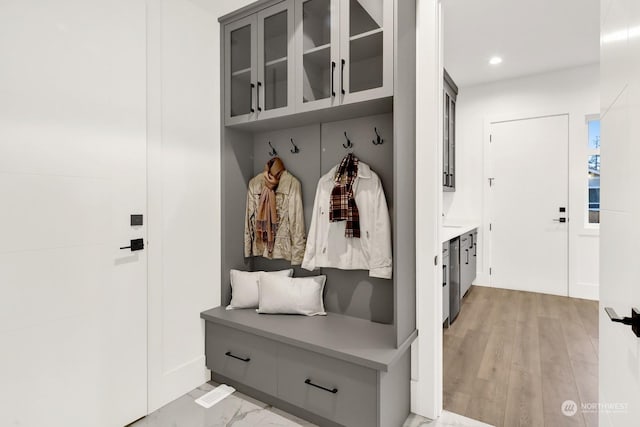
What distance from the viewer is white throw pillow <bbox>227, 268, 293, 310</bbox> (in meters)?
2.27

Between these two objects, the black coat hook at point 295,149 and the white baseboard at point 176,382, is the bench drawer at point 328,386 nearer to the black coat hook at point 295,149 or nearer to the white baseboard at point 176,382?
the white baseboard at point 176,382

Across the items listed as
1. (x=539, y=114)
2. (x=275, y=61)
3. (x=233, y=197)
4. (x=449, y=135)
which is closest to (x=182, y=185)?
(x=233, y=197)

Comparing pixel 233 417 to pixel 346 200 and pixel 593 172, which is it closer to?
pixel 346 200

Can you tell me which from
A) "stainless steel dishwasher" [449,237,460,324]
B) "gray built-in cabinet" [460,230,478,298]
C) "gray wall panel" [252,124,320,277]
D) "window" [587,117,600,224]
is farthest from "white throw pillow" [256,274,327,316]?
"window" [587,117,600,224]

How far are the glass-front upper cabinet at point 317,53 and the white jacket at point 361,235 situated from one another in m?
0.47

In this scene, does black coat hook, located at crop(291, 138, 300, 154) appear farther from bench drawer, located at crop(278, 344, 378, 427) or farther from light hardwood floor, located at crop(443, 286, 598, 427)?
light hardwood floor, located at crop(443, 286, 598, 427)

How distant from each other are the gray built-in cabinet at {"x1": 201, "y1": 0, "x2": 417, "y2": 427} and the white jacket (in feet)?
0.29

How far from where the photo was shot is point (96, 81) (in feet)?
5.45

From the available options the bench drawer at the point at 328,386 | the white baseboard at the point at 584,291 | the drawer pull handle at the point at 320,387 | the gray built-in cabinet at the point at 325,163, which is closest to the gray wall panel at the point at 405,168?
the gray built-in cabinet at the point at 325,163

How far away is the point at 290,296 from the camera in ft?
6.96

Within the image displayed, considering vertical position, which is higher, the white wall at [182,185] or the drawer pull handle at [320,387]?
the white wall at [182,185]

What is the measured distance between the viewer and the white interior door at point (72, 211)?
1.40 meters

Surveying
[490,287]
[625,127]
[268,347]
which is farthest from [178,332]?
[490,287]

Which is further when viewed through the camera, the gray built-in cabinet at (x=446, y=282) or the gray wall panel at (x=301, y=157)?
the gray built-in cabinet at (x=446, y=282)
